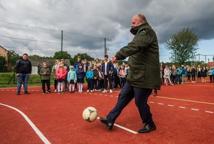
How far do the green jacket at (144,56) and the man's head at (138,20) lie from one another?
82mm

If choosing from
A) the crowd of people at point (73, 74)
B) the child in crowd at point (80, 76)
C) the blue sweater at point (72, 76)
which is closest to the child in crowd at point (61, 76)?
the crowd of people at point (73, 74)

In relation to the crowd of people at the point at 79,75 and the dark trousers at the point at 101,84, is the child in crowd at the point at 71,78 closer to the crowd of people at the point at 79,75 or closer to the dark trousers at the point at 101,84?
the crowd of people at the point at 79,75

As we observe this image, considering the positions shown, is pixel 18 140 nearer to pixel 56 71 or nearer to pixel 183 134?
pixel 183 134

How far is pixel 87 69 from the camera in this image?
19938 mm

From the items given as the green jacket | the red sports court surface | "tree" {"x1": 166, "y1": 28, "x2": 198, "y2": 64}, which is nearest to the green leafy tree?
"tree" {"x1": 166, "y1": 28, "x2": 198, "y2": 64}

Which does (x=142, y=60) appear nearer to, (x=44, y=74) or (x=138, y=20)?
(x=138, y=20)

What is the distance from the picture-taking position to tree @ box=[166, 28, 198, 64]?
82625 millimetres

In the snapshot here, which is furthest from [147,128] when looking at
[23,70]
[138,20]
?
[23,70]

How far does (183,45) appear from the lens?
84625 millimetres

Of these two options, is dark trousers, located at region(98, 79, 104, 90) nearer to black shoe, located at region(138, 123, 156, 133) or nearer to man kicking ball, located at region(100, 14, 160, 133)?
black shoe, located at region(138, 123, 156, 133)

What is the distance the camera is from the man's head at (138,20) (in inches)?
251

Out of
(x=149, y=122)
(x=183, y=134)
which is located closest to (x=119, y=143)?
(x=149, y=122)

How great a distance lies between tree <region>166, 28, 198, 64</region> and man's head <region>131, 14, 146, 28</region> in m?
75.9

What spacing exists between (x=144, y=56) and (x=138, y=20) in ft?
2.49
